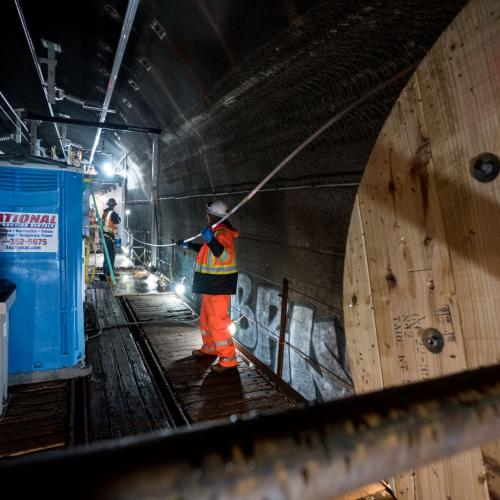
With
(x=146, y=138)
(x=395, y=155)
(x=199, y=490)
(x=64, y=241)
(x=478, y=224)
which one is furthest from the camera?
(x=146, y=138)

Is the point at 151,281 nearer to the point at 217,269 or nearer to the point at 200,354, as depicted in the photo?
the point at 200,354

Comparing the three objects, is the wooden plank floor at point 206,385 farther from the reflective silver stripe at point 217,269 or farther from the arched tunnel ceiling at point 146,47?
the arched tunnel ceiling at point 146,47

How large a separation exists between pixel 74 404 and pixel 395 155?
3734mm

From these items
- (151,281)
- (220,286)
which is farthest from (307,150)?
(151,281)

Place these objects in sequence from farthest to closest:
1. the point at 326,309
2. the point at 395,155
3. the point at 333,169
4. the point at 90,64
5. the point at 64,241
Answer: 1. the point at 90,64
2. the point at 64,241
3. the point at 326,309
4. the point at 333,169
5. the point at 395,155

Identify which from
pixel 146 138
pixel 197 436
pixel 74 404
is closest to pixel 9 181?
pixel 74 404

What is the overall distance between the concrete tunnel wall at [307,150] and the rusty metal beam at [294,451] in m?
2.32

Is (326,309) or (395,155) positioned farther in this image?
(326,309)

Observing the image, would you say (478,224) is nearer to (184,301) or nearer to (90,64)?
(184,301)

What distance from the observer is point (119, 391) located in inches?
152

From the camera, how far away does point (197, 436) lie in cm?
47

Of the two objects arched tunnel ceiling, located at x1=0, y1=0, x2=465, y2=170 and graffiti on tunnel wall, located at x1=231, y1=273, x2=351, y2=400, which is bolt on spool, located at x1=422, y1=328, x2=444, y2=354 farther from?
arched tunnel ceiling, located at x1=0, y1=0, x2=465, y2=170

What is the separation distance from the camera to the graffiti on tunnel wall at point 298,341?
3391 mm

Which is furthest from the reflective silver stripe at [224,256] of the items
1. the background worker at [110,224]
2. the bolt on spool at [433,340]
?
the background worker at [110,224]
